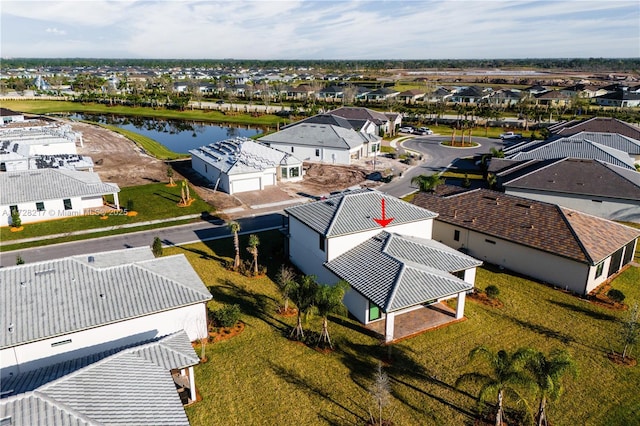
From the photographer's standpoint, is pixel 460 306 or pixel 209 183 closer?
pixel 460 306

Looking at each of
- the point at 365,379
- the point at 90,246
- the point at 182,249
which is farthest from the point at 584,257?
the point at 90,246

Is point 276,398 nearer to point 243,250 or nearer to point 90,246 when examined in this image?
point 243,250

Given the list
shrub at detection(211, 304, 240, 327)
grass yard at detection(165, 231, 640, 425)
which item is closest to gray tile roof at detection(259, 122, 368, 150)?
grass yard at detection(165, 231, 640, 425)

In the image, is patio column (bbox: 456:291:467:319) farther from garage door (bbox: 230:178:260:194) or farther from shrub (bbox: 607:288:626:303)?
garage door (bbox: 230:178:260:194)

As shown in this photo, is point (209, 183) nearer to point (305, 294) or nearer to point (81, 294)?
point (81, 294)

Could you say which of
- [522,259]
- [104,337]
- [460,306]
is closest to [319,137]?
[522,259]

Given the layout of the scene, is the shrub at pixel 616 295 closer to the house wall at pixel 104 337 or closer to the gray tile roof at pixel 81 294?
the gray tile roof at pixel 81 294
